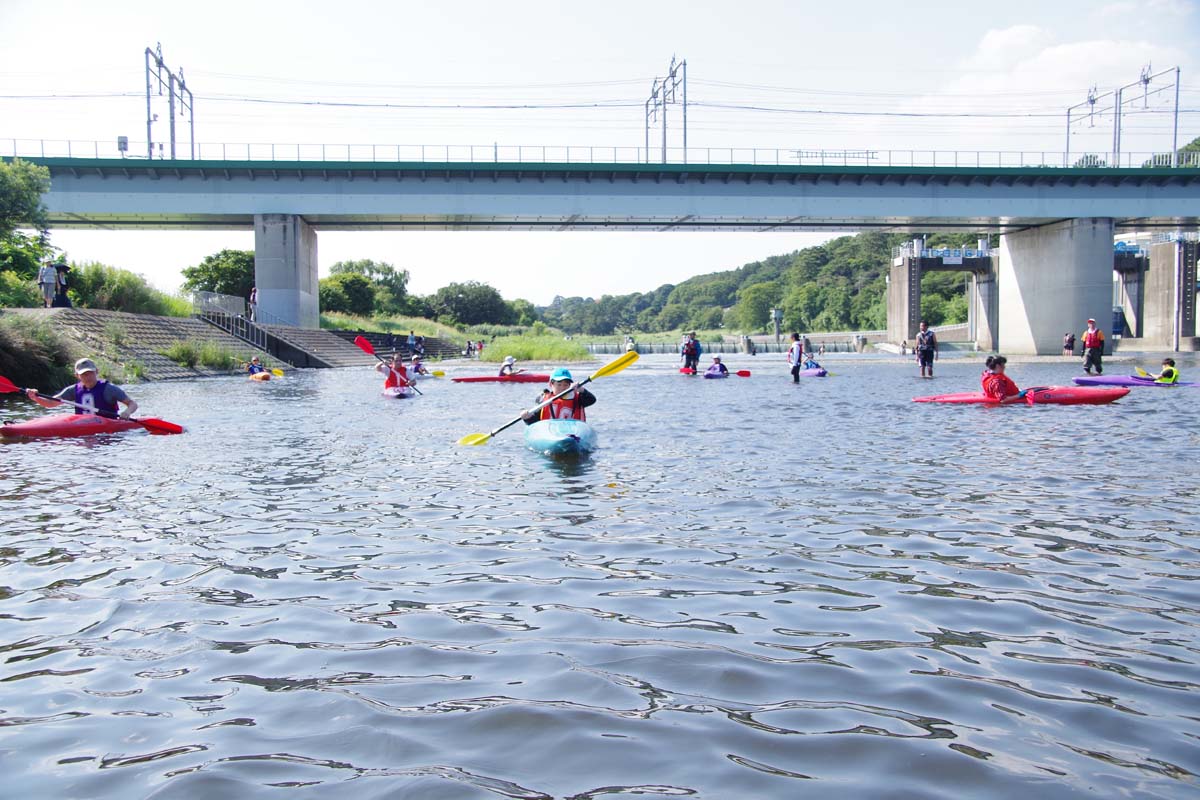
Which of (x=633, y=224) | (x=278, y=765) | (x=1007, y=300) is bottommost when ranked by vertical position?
(x=278, y=765)

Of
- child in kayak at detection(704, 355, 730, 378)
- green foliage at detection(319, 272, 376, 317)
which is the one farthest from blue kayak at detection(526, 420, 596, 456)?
green foliage at detection(319, 272, 376, 317)

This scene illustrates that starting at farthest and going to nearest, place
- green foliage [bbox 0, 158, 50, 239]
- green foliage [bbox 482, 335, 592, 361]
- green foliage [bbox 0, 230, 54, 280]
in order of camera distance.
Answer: green foliage [bbox 482, 335, 592, 361] → green foliage [bbox 0, 230, 54, 280] → green foliage [bbox 0, 158, 50, 239]

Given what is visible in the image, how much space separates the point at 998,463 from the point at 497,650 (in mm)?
7419

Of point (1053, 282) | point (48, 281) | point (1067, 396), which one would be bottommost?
point (1067, 396)

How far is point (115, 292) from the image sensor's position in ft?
111

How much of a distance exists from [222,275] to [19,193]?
44975 mm

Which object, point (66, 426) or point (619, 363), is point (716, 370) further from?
point (66, 426)

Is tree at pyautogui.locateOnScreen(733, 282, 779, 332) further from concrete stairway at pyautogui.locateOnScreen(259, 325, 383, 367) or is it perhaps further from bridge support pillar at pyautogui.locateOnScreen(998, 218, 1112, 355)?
concrete stairway at pyautogui.locateOnScreen(259, 325, 383, 367)

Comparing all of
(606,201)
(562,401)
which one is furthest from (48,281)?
(606,201)

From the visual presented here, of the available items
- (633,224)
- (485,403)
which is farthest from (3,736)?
(633,224)

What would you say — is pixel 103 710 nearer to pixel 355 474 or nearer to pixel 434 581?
pixel 434 581

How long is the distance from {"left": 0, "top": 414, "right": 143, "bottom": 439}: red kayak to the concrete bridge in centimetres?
3176

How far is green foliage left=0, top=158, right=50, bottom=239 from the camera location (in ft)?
76.7

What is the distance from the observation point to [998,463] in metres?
9.82
